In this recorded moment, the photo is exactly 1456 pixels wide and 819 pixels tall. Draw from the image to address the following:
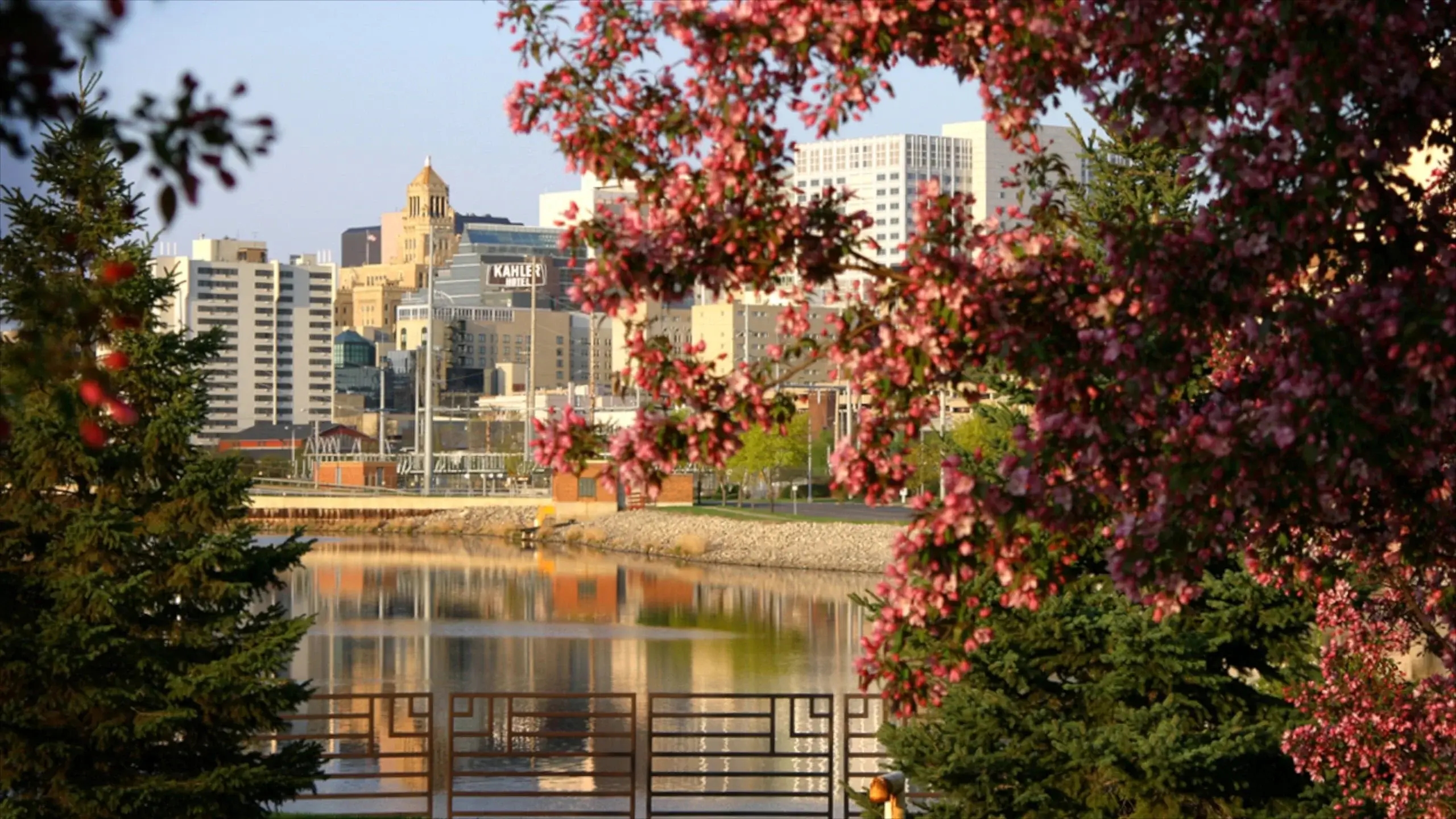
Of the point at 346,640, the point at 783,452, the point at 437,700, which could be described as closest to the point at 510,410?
the point at 783,452

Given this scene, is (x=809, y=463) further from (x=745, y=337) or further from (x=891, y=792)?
(x=891, y=792)

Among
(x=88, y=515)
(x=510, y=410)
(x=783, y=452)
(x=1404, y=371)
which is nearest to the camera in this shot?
(x=1404, y=371)

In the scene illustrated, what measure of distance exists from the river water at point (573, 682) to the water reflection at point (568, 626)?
0.42 ft

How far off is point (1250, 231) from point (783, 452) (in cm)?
9170

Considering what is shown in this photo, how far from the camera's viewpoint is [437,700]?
111ft

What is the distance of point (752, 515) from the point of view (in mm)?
87812

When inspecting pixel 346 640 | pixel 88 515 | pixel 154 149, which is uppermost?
pixel 154 149

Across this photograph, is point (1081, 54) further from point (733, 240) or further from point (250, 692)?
point (250, 692)

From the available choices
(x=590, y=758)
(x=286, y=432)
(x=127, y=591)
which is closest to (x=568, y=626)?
(x=590, y=758)

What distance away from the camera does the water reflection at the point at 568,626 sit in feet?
124

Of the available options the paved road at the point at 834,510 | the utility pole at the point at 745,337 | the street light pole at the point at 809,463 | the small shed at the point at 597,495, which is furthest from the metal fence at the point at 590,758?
the street light pole at the point at 809,463

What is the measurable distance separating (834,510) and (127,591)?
80.6 m

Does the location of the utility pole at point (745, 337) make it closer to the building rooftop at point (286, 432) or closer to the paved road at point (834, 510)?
the paved road at point (834, 510)

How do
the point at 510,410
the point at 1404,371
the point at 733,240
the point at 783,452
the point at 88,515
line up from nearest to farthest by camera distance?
the point at 1404,371
the point at 733,240
the point at 88,515
the point at 783,452
the point at 510,410
